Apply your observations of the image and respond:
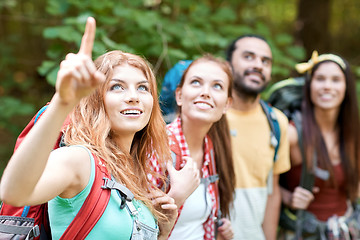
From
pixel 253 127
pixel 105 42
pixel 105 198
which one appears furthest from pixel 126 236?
pixel 105 42

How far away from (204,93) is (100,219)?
1050 mm

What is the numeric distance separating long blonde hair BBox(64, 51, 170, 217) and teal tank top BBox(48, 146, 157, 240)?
110mm

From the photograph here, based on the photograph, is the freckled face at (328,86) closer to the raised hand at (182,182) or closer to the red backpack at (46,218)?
the raised hand at (182,182)

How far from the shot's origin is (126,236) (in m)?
1.40

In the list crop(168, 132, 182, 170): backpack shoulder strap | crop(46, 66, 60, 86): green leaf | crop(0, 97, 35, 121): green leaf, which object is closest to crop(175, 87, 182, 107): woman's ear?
crop(168, 132, 182, 170): backpack shoulder strap

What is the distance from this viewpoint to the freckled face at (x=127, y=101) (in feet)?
5.07

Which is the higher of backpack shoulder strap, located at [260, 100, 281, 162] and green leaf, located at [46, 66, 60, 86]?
green leaf, located at [46, 66, 60, 86]

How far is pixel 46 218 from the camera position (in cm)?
148

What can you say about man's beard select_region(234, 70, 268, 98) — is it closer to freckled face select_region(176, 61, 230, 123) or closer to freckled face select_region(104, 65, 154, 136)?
freckled face select_region(176, 61, 230, 123)

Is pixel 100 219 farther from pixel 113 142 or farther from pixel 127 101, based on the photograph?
pixel 127 101

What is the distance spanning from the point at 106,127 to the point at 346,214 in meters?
2.47

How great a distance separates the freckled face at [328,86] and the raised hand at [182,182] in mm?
1649

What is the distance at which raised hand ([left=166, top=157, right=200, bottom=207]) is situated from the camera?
1.85 metres

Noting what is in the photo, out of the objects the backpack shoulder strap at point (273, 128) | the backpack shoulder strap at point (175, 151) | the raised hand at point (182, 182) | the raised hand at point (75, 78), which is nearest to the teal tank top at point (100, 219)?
the raised hand at point (75, 78)
